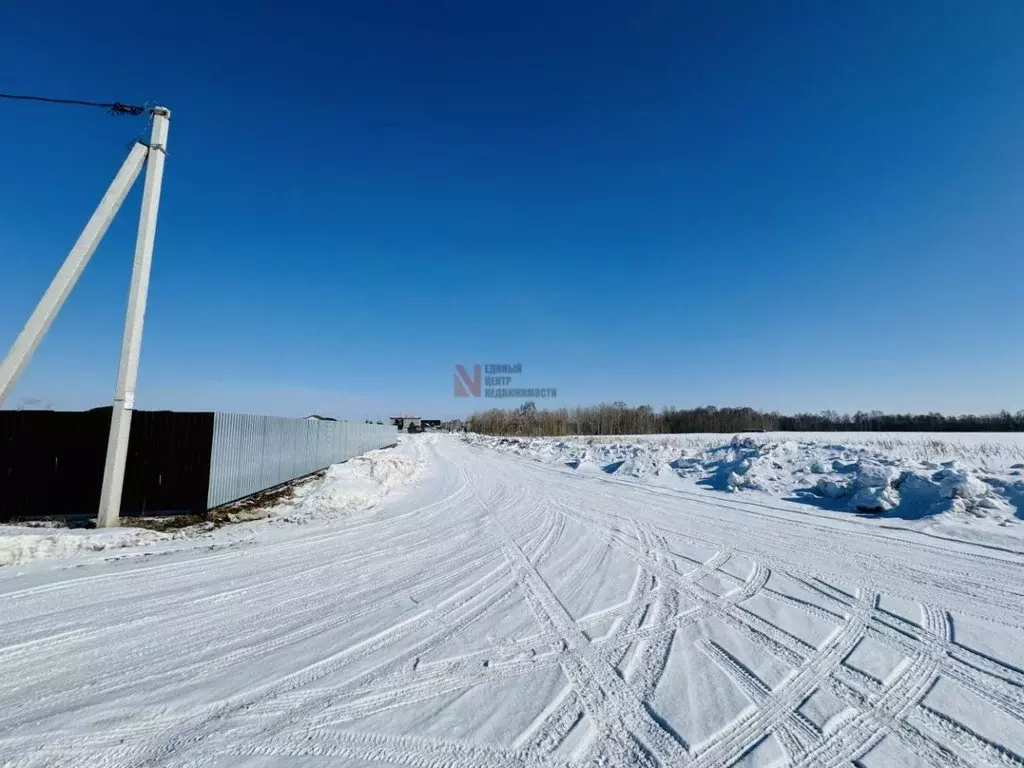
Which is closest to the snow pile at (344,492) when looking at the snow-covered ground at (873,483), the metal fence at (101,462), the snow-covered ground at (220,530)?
the snow-covered ground at (220,530)

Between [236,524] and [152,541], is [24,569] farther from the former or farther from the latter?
[236,524]

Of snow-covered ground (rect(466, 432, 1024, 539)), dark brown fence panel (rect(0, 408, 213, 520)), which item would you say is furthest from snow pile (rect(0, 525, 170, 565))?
→ snow-covered ground (rect(466, 432, 1024, 539))

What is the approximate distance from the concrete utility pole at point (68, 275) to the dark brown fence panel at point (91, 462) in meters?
1.67

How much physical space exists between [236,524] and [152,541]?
1584 millimetres

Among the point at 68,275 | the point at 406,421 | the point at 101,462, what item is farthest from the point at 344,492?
the point at 406,421

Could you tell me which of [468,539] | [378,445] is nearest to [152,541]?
[468,539]

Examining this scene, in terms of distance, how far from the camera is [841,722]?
2639 mm

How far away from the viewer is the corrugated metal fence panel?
10242mm

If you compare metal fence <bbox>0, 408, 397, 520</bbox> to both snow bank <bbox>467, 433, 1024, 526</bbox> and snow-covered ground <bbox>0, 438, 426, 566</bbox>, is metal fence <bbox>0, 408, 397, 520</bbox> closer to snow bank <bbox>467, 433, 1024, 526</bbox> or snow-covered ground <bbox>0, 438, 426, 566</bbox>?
snow-covered ground <bbox>0, 438, 426, 566</bbox>

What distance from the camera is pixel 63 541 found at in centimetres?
644

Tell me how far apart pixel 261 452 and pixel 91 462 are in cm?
366

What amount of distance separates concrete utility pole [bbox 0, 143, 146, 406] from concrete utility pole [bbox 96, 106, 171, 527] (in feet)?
1.07

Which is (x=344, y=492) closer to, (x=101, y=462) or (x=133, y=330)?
(x=101, y=462)

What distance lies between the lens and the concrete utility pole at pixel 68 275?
26.0ft
